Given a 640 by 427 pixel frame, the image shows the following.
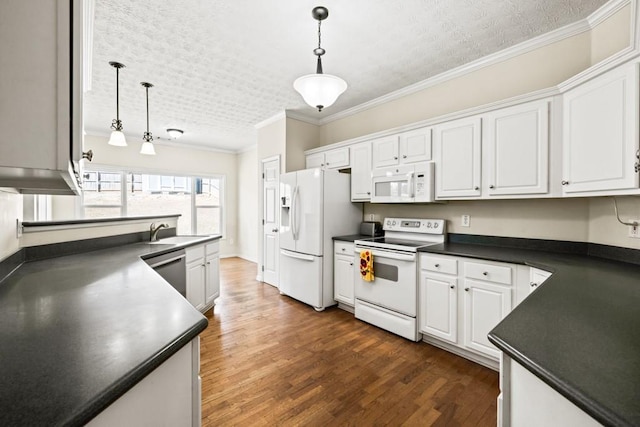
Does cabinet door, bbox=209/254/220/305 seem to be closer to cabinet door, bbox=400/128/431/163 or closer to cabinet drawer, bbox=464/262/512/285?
cabinet door, bbox=400/128/431/163

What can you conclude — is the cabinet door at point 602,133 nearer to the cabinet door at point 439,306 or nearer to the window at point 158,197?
the cabinet door at point 439,306

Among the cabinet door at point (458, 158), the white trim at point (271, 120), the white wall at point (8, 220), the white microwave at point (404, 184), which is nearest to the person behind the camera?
the white wall at point (8, 220)

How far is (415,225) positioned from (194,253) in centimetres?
247

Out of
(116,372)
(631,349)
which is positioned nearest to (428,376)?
(631,349)

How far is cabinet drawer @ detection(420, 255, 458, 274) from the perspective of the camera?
239 cm

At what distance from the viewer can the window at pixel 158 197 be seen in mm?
5371

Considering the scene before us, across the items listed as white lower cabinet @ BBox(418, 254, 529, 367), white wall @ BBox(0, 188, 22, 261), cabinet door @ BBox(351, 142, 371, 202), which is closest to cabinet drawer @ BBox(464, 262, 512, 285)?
white lower cabinet @ BBox(418, 254, 529, 367)

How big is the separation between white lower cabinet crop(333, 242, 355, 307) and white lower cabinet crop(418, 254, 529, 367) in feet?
3.06

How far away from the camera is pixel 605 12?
→ 206cm

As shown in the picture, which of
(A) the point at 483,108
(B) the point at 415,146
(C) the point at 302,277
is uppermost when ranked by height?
(A) the point at 483,108

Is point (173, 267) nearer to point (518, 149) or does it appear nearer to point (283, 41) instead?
point (283, 41)

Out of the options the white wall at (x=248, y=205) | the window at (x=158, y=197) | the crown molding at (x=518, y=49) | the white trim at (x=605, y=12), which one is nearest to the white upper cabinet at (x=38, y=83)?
the crown molding at (x=518, y=49)

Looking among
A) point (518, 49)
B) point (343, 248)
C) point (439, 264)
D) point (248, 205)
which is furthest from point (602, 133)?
point (248, 205)

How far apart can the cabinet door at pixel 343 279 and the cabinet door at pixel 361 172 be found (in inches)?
31.8
